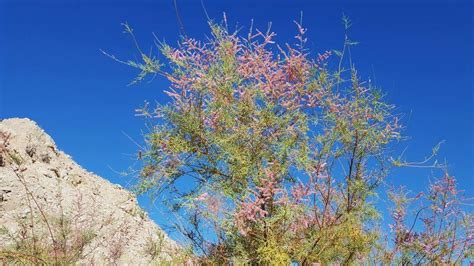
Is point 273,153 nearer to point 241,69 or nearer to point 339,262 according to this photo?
point 241,69

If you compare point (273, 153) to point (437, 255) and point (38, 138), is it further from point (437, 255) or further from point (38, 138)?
point (38, 138)

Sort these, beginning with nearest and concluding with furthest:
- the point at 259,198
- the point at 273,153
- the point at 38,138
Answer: the point at 259,198
the point at 273,153
the point at 38,138

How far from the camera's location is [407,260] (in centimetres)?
841

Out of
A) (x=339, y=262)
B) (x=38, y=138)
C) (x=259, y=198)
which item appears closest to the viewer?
(x=259, y=198)

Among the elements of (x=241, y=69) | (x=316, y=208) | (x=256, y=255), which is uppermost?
(x=241, y=69)

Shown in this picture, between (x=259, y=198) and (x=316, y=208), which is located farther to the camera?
(x=316, y=208)

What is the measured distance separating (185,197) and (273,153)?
48.8 inches

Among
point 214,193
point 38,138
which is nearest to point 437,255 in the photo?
point 214,193

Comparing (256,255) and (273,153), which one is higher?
(273,153)

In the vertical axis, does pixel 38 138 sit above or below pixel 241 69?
above

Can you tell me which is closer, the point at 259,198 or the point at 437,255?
the point at 259,198

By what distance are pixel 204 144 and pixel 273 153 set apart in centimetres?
92

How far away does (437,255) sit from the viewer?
8289mm

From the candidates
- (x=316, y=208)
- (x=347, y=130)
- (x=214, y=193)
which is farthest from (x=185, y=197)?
(x=347, y=130)
